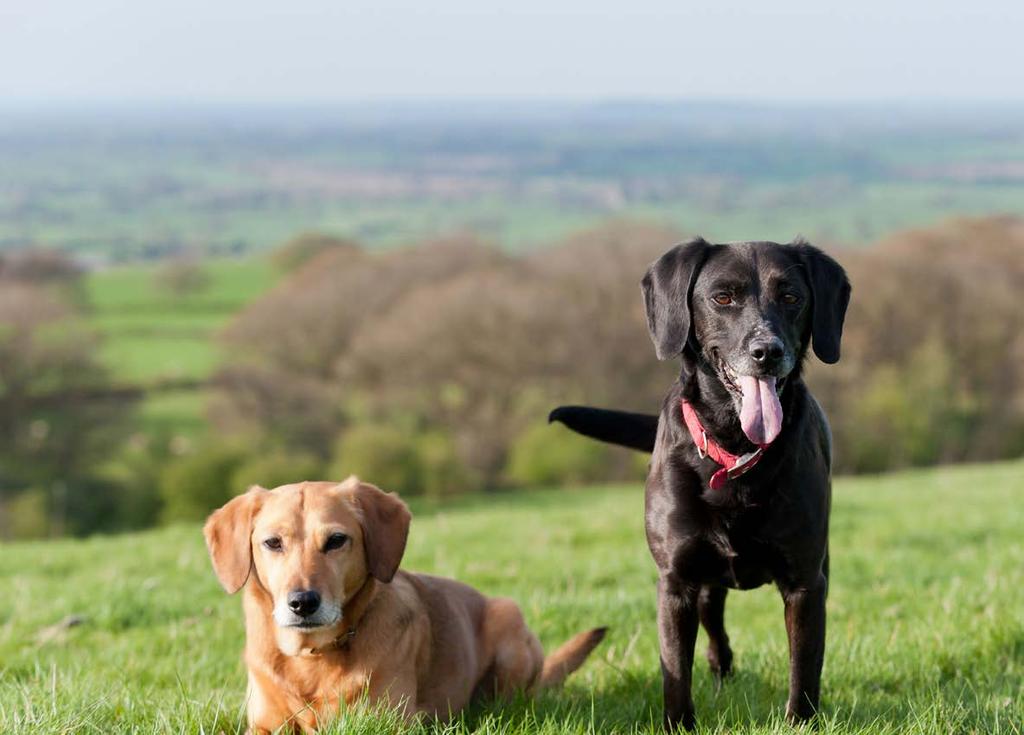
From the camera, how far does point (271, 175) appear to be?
472 feet

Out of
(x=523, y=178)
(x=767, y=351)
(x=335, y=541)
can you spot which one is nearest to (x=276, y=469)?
(x=335, y=541)

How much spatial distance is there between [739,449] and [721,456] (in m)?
0.11

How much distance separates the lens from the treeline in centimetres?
4334

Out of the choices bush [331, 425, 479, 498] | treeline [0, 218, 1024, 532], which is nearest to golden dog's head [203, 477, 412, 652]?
treeline [0, 218, 1024, 532]

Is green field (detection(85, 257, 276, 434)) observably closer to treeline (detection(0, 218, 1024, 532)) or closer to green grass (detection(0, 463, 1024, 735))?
treeline (detection(0, 218, 1024, 532))

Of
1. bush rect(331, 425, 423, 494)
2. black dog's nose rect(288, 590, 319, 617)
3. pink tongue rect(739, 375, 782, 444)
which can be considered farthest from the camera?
bush rect(331, 425, 423, 494)

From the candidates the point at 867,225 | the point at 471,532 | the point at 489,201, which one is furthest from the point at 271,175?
the point at 471,532

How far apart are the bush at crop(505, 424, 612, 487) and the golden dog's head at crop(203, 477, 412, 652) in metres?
38.9

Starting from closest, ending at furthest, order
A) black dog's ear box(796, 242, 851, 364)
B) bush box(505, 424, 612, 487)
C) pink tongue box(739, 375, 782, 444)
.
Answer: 1. pink tongue box(739, 375, 782, 444)
2. black dog's ear box(796, 242, 851, 364)
3. bush box(505, 424, 612, 487)

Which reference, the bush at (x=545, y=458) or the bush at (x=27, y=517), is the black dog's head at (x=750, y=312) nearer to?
the bush at (x=545, y=458)

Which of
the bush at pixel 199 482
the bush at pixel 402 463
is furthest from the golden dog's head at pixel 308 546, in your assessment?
the bush at pixel 402 463

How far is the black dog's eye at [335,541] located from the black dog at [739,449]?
4.12 ft

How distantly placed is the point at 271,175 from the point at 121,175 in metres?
21.4

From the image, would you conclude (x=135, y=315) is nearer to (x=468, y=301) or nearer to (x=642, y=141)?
Answer: (x=468, y=301)
